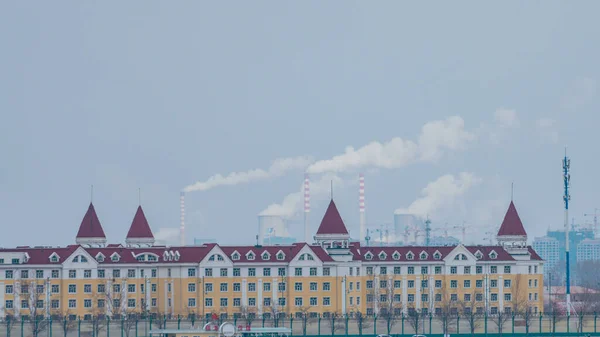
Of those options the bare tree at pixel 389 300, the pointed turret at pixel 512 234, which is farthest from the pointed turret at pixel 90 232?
the pointed turret at pixel 512 234

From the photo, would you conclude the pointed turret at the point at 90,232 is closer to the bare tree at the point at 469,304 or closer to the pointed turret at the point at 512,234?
the bare tree at the point at 469,304

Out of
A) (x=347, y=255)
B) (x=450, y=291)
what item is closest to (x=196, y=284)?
(x=347, y=255)

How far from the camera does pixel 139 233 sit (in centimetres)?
13588

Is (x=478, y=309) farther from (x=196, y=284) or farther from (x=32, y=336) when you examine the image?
(x=32, y=336)

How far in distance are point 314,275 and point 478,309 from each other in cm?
1377

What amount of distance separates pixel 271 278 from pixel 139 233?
15.8 meters

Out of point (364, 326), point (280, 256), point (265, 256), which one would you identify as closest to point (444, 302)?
point (280, 256)

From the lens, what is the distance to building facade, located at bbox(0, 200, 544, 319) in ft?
401

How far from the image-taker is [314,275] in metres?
126

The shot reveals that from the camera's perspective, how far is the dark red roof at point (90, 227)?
133625mm

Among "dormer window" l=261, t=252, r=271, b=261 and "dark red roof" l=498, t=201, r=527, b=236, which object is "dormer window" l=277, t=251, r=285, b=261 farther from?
"dark red roof" l=498, t=201, r=527, b=236

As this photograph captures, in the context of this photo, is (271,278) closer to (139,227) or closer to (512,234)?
(139,227)

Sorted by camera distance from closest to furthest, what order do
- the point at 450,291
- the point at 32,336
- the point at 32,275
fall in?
the point at 32,336
the point at 32,275
the point at 450,291

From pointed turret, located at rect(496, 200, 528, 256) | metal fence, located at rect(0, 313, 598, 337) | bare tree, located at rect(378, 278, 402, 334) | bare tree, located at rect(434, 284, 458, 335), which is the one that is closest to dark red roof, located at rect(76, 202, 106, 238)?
bare tree, located at rect(378, 278, 402, 334)
